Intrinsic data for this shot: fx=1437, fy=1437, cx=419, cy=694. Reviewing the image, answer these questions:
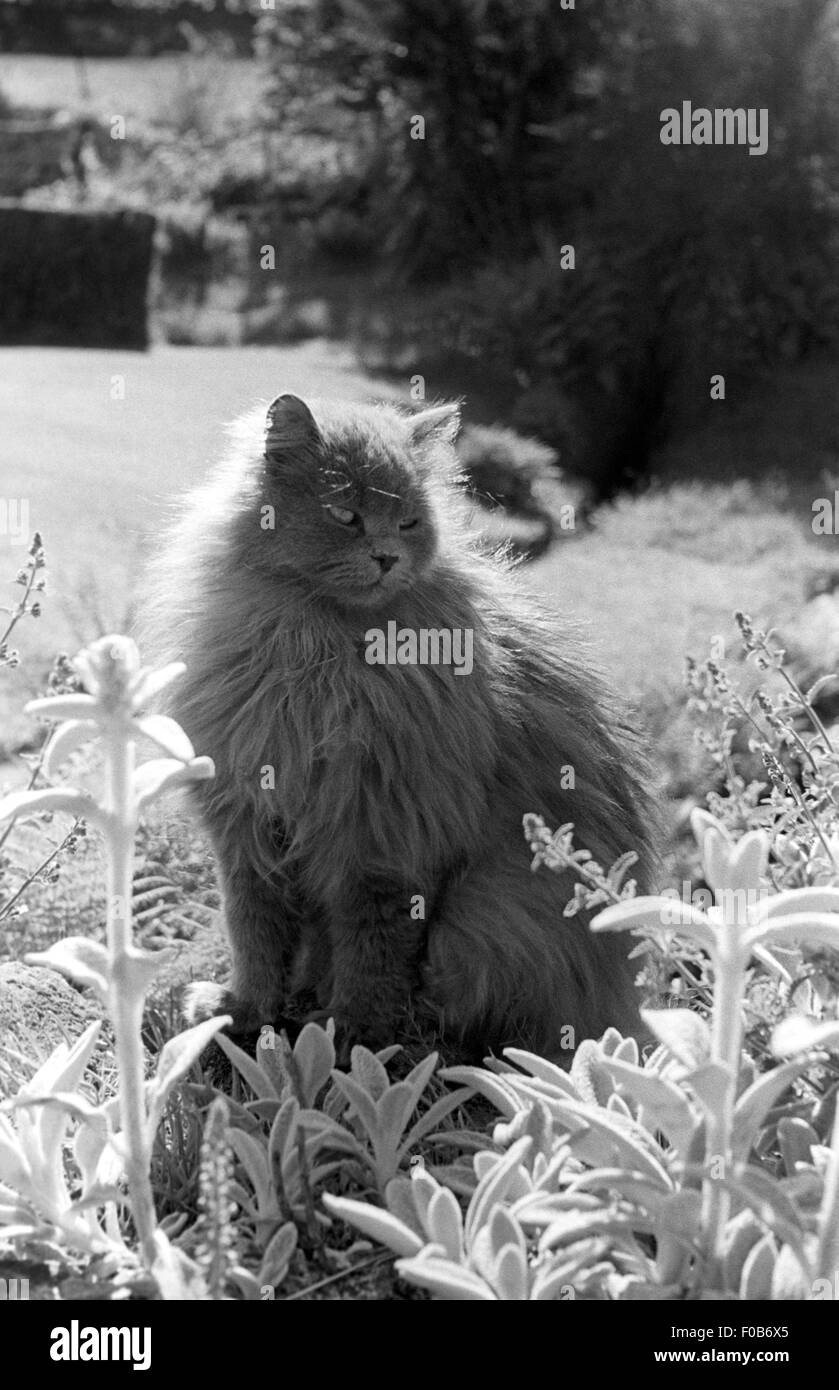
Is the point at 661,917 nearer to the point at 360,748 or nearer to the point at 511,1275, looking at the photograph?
the point at 511,1275

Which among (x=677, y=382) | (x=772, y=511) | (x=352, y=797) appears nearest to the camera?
(x=352, y=797)

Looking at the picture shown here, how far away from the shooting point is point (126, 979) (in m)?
1.82

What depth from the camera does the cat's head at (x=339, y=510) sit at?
270 cm

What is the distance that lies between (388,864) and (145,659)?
2.35 feet

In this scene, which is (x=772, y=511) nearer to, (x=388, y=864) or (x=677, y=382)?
(x=677, y=382)


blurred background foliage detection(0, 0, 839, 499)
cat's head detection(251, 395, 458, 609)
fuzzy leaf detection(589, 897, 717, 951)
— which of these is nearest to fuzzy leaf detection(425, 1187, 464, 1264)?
fuzzy leaf detection(589, 897, 717, 951)

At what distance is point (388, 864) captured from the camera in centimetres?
276

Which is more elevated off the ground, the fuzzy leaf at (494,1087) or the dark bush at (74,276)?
the dark bush at (74,276)

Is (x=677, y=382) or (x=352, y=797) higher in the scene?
(x=677, y=382)

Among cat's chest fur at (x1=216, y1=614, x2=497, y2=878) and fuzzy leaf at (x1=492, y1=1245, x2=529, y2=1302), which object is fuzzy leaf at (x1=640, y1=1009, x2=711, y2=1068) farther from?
cat's chest fur at (x1=216, y1=614, x2=497, y2=878)

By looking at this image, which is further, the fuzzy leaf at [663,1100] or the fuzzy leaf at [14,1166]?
the fuzzy leaf at [14,1166]

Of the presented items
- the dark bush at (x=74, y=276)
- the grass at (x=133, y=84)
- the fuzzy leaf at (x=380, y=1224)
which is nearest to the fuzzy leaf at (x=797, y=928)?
the fuzzy leaf at (x=380, y=1224)

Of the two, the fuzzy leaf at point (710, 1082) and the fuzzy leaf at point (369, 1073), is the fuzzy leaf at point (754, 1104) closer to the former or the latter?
the fuzzy leaf at point (710, 1082)
